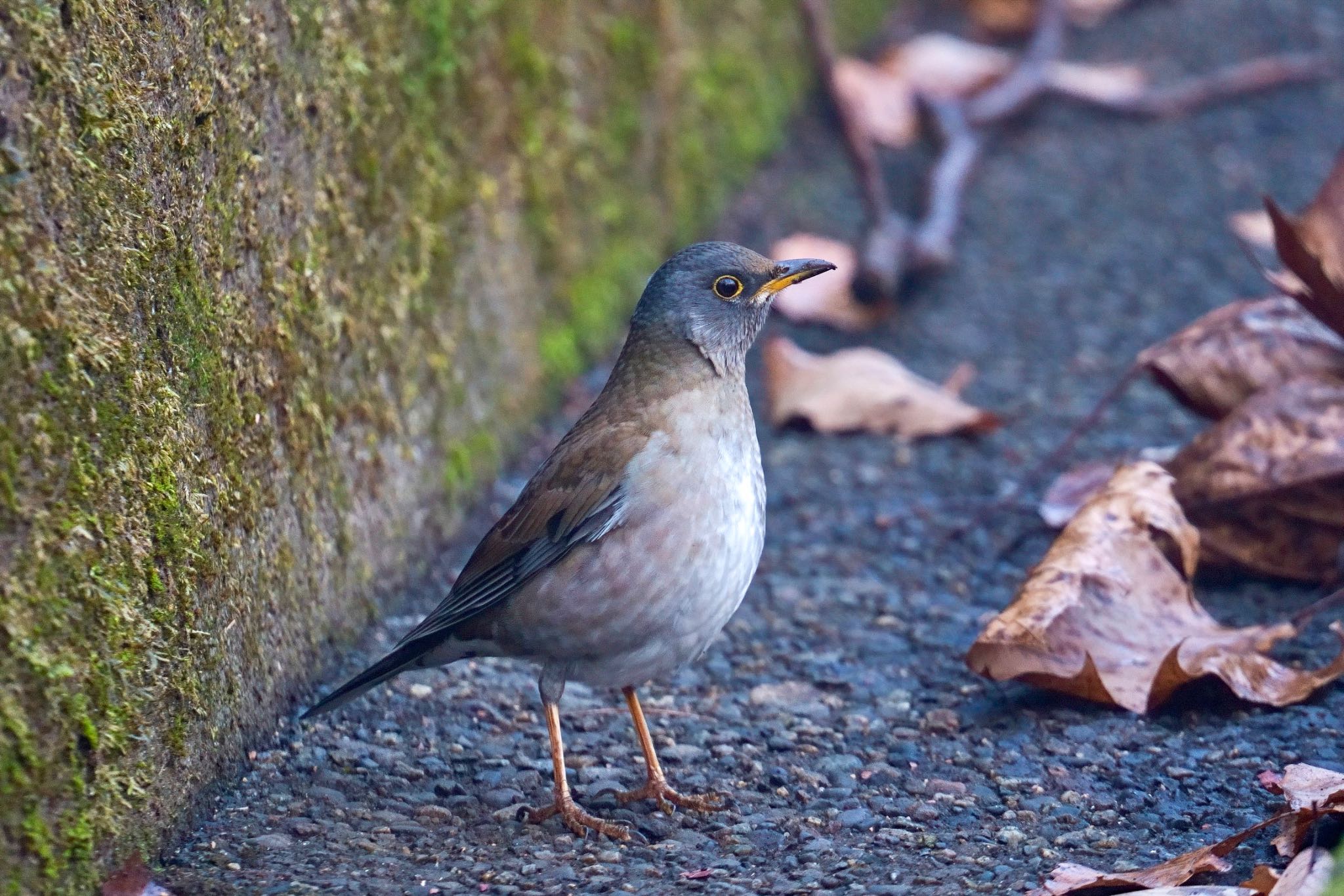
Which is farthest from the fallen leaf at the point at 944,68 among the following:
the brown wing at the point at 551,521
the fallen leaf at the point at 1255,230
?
the brown wing at the point at 551,521

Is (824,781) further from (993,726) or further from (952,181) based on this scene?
(952,181)

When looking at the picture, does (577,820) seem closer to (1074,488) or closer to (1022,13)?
(1074,488)

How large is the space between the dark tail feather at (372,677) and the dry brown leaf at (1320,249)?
276 centimetres

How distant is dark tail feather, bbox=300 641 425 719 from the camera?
3.73 metres

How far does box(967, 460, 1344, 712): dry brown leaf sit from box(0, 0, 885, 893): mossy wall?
1.90 m

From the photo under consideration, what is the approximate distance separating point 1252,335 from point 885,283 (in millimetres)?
2425

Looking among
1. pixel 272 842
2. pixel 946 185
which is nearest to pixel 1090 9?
pixel 946 185

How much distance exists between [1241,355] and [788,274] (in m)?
1.70

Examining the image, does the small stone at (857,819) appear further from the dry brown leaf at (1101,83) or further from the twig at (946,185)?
the dry brown leaf at (1101,83)

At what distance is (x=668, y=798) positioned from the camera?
12.4 ft

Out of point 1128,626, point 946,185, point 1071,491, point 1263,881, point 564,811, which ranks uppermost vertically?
point 946,185

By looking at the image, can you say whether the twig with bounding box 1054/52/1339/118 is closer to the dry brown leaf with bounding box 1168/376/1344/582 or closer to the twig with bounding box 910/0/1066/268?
the twig with bounding box 910/0/1066/268

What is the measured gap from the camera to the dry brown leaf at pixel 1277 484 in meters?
4.64

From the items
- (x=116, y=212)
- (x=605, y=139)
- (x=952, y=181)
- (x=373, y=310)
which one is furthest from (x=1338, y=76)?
(x=116, y=212)
